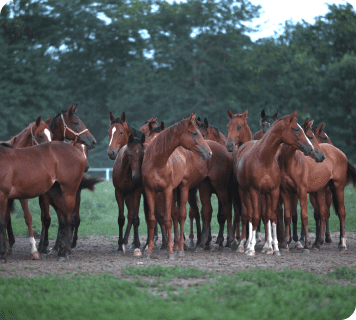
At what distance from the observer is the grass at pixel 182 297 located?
168 inches

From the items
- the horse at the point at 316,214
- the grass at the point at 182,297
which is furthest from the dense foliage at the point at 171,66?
the grass at the point at 182,297

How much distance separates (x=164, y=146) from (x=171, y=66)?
21479 mm

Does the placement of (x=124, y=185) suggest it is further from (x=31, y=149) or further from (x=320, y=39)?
(x=320, y=39)

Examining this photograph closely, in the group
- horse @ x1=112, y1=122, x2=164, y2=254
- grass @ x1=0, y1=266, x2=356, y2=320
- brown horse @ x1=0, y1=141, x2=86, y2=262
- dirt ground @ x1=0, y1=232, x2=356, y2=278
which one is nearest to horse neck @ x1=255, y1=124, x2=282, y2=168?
dirt ground @ x1=0, y1=232, x2=356, y2=278

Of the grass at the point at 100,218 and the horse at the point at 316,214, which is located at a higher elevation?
the horse at the point at 316,214

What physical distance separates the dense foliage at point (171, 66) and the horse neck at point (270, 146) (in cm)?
801

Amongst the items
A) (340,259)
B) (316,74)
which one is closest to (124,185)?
(340,259)

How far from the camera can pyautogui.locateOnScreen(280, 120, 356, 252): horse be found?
8352 mm

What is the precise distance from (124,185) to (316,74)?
1755 centimetres

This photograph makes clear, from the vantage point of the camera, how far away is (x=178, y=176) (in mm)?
8078

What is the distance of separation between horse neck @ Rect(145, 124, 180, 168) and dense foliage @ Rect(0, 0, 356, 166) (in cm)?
859

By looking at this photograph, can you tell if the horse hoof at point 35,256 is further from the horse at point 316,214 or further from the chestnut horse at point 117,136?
the horse at point 316,214

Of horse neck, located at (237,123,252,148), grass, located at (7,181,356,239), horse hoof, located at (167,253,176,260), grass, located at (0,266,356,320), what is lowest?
grass, located at (7,181,356,239)

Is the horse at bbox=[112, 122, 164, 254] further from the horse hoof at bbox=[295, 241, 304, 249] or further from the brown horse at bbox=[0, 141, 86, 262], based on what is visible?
the horse hoof at bbox=[295, 241, 304, 249]
